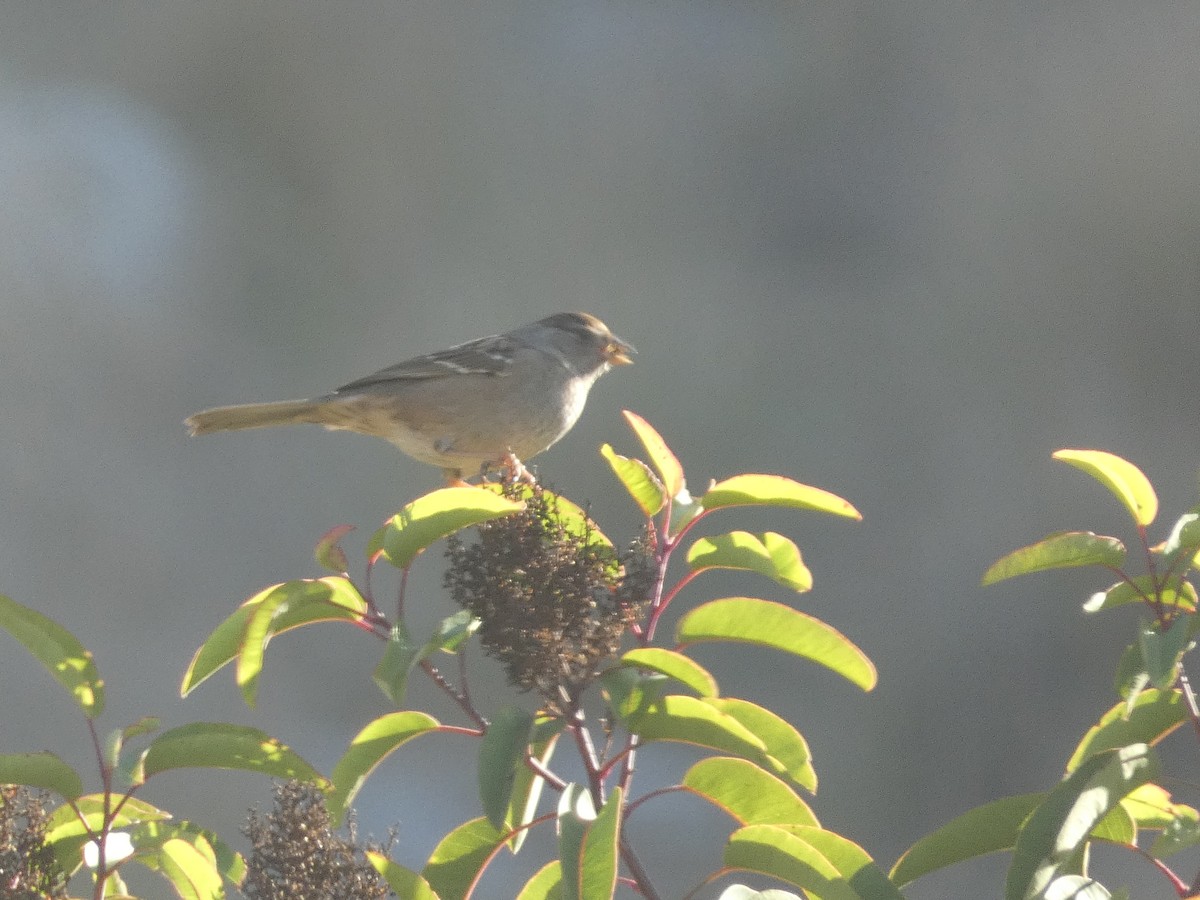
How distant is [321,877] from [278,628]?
1.00ft

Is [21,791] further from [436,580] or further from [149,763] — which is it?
[436,580]

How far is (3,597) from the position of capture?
5.31 ft

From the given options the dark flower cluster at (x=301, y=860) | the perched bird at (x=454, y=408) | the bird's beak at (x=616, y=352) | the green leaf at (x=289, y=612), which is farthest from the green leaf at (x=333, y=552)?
the bird's beak at (x=616, y=352)

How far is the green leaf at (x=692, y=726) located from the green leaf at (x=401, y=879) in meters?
0.30

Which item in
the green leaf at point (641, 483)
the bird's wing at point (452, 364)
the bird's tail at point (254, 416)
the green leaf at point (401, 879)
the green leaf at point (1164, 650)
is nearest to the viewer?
the green leaf at point (1164, 650)

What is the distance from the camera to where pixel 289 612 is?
165 centimetres

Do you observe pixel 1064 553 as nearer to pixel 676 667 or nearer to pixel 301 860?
pixel 676 667

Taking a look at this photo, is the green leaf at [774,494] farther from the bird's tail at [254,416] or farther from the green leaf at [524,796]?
the bird's tail at [254,416]

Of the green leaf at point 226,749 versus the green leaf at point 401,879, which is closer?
the green leaf at point 401,879

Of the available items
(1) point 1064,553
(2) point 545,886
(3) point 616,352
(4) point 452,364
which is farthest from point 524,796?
(3) point 616,352

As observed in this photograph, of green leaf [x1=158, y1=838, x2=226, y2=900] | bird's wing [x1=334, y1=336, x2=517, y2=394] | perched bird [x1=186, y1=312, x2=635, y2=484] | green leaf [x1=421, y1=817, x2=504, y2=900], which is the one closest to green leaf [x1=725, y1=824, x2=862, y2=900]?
green leaf [x1=421, y1=817, x2=504, y2=900]

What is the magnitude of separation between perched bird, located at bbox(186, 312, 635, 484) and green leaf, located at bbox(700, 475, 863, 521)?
1425 mm

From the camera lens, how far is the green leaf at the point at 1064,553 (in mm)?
1687

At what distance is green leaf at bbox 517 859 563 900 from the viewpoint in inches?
66.4
